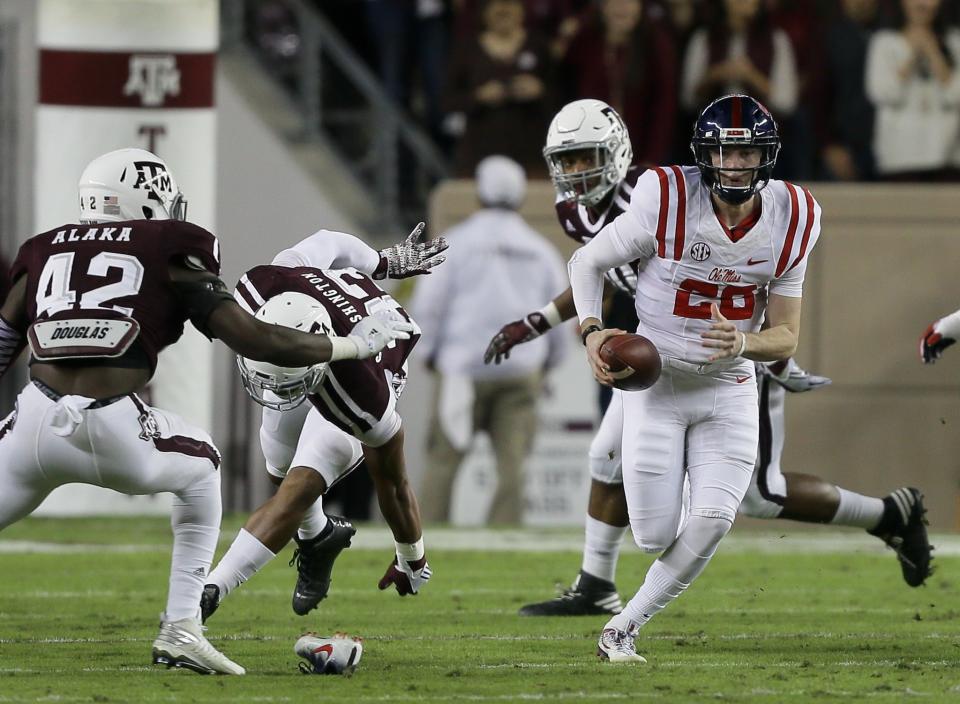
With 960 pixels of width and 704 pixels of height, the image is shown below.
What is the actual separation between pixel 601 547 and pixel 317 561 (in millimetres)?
976

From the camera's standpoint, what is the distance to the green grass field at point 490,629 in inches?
194

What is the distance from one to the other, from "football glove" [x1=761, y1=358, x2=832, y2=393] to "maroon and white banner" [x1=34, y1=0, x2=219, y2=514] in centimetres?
391

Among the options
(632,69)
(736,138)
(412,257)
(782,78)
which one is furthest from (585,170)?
(782,78)

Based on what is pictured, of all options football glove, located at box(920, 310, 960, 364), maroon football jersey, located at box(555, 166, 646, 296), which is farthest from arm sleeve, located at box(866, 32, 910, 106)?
football glove, located at box(920, 310, 960, 364)

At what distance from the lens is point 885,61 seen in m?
10.6

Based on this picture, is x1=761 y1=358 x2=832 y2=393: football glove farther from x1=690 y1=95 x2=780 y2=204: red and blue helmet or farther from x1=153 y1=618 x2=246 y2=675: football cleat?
x1=153 y1=618 x2=246 y2=675: football cleat

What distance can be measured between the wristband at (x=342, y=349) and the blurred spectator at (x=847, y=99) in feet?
20.9

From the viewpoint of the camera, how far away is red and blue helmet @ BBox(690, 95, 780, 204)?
535cm

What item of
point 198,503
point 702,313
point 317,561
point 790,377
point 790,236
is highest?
point 790,236

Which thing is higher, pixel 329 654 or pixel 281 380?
pixel 281 380

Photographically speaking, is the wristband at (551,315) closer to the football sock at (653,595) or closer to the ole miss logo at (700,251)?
the ole miss logo at (700,251)

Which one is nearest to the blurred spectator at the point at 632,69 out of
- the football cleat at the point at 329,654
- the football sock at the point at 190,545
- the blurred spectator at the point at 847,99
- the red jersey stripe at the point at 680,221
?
the blurred spectator at the point at 847,99

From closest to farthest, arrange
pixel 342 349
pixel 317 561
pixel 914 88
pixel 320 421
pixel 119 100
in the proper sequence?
1. pixel 342 349
2. pixel 320 421
3. pixel 317 561
4. pixel 119 100
5. pixel 914 88

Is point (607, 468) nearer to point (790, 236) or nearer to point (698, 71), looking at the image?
point (790, 236)
